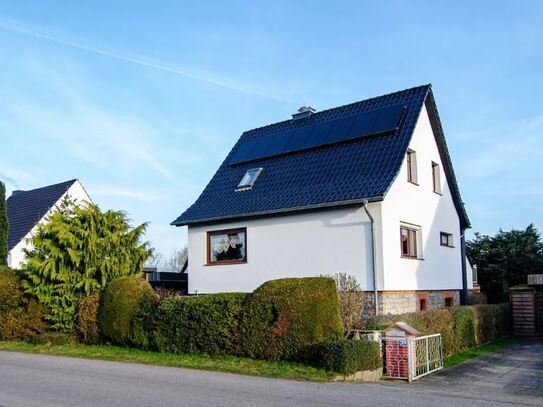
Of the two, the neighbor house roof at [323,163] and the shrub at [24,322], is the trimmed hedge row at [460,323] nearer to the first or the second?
the neighbor house roof at [323,163]

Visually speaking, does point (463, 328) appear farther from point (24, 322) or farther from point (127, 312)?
point (24, 322)

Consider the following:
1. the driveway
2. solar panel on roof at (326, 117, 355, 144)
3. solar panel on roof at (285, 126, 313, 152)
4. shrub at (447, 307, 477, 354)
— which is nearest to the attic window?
solar panel on roof at (285, 126, 313, 152)

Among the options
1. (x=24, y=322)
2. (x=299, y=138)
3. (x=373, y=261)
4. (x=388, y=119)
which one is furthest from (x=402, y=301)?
(x=24, y=322)

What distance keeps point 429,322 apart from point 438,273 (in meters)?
6.66

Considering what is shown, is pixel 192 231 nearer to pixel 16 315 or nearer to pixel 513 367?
pixel 16 315

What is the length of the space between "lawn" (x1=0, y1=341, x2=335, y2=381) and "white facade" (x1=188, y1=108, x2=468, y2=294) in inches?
197

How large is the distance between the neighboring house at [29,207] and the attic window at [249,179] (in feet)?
45.9

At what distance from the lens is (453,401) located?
9289mm

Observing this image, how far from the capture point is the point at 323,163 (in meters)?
19.7

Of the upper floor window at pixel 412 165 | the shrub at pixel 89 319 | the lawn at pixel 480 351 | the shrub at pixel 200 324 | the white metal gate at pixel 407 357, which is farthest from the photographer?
the upper floor window at pixel 412 165

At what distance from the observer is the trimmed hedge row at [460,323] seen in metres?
13.9

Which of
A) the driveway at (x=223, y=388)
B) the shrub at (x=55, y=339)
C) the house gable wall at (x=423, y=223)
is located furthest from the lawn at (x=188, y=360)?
the house gable wall at (x=423, y=223)

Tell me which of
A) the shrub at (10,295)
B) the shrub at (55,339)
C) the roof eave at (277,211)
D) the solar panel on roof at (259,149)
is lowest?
the shrub at (55,339)

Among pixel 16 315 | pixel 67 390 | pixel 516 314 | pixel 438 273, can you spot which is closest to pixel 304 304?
pixel 67 390
